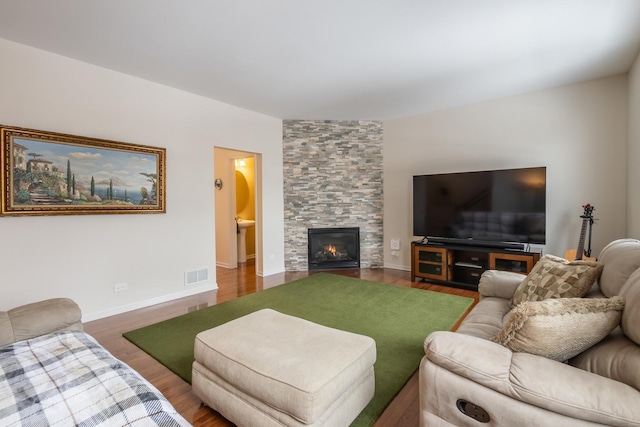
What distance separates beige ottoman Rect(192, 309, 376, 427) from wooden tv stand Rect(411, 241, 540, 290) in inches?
118

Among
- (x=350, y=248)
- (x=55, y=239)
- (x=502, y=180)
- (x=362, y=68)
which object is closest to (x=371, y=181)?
(x=350, y=248)

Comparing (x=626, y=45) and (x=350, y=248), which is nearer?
(x=626, y=45)

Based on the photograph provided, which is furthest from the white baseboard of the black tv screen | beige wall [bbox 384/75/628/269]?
beige wall [bbox 384/75/628/269]

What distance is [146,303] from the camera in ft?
11.7

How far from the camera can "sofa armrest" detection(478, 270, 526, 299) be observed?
2.34 m

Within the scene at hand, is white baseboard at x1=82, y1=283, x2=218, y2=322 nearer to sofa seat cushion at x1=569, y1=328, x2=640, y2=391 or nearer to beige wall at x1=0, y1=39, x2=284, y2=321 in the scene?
beige wall at x1=0, y1=39, x2=284, y2=321

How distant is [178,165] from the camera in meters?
3.88

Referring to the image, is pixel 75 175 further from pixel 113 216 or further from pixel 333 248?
pixel 333 248

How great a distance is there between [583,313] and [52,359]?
7.05ft

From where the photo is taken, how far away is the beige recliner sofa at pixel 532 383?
3.10ft

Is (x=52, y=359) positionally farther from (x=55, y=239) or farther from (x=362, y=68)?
(x=362, y=68)

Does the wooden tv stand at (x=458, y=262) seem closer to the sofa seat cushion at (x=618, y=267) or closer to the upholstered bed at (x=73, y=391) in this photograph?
the sofa seat cushion at (x=618, y=267)

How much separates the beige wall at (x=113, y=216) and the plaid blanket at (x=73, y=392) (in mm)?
1862

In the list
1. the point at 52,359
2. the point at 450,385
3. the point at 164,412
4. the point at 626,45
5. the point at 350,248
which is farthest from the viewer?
the point at 350,248
